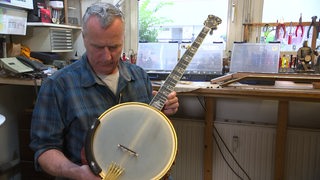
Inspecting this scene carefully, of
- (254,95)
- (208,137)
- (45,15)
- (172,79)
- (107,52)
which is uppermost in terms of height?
(45,15)

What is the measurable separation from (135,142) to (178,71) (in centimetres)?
43

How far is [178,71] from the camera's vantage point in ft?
4.10

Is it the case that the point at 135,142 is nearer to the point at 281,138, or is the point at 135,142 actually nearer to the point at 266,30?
the point at 281,138

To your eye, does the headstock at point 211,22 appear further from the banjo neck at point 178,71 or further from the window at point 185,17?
the window at point 185,17

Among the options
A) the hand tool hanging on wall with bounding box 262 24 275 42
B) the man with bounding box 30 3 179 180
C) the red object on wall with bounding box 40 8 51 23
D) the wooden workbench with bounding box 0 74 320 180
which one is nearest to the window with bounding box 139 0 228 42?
the hand tool hanging on wall with bounding box 262 24 275 42

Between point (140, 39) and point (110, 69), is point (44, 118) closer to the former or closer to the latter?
point (110, 69)

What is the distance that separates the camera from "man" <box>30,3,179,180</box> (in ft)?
3.47

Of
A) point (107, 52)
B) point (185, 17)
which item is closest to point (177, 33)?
point (185, 17)

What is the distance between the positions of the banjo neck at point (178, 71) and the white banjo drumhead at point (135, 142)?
7.3 inches

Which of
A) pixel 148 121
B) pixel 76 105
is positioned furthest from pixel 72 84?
pixel 148 121

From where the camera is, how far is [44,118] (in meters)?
1.09

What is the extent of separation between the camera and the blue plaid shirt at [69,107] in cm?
108

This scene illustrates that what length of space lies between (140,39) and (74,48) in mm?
625

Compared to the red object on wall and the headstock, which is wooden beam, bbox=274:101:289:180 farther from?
the red object on wall
